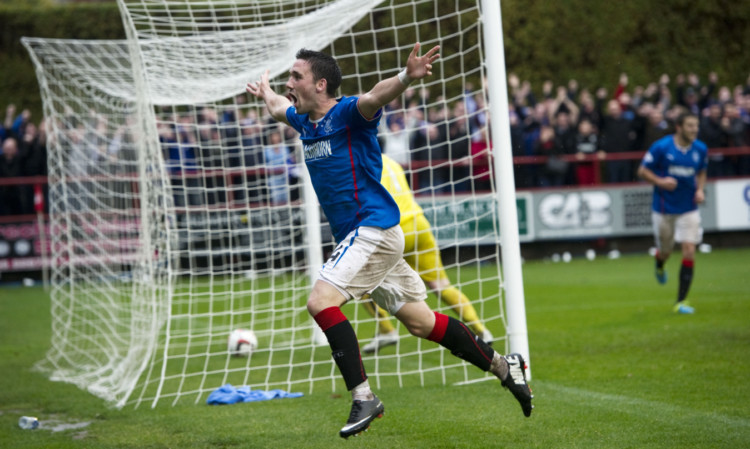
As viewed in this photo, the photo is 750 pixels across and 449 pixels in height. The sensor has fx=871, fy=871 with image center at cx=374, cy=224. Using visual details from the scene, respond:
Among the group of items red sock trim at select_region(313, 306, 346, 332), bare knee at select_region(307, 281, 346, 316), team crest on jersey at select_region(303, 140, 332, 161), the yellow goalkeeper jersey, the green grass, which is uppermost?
team crest on jersey at select_region(303, 140, 332, 161)

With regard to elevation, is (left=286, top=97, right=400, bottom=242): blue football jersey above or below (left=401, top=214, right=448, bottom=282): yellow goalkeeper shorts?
above

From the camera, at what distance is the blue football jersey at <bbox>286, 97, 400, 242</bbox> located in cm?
485

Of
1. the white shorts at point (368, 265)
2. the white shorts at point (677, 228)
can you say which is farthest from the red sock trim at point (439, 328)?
the white shorts at point (677, 228)

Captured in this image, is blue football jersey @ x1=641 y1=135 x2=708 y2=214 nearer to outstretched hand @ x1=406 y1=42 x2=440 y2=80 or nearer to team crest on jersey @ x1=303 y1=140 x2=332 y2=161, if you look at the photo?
team crest on jersey @ x1=303 y1=140 x2=332 y2=161

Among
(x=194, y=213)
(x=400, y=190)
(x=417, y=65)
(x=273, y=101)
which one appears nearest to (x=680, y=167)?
(x=400, y=190)

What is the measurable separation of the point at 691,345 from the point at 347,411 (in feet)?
11.5

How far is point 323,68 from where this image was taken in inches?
194

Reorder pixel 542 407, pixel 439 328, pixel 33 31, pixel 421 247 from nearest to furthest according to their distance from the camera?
pixel 439 328 → pixel 542 407 → pixel 421 247 → pixel 33 31

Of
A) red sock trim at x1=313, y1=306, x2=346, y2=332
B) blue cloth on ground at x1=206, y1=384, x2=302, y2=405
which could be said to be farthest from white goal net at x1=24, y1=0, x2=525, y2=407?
red sock trim at x1=313, y1=306, x2=346, y2=332

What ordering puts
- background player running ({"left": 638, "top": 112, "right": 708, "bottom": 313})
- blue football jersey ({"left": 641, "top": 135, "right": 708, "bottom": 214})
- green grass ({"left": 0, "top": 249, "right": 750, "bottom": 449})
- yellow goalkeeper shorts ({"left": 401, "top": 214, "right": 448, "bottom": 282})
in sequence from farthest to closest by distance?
blue football jersey ({"left": 641, "top": 135, "right": 708, "bottom": 214})
background player running ({"left": 638, "top": 112, "right": 708, "bottom": 313})
yellow goalkeeper shorts ({"left": 401, "top": 214, "right": 448, "bottom": 282})
green grass ({"left": 0, "top": 249, "right": 750, "bottom": 449})

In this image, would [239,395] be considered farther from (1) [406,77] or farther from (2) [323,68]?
(1) [406,77]

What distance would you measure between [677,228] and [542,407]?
555cm

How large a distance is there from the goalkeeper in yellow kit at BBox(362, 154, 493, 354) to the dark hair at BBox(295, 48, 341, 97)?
2.59m

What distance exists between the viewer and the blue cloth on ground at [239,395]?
21.6 ft
